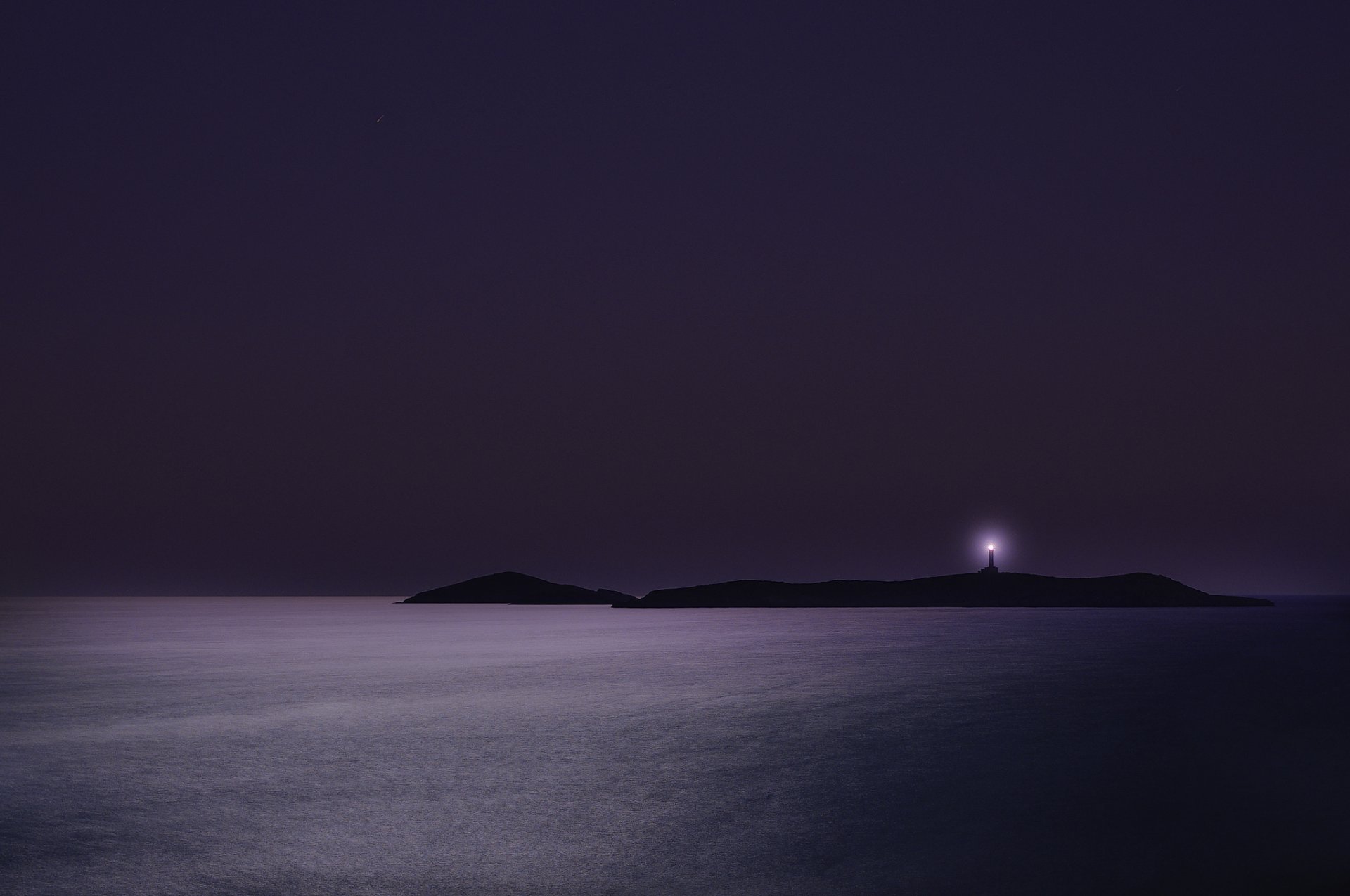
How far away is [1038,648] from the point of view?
148 feet

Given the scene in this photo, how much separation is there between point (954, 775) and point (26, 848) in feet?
35.0

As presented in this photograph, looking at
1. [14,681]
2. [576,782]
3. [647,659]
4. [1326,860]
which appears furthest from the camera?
[647,659]

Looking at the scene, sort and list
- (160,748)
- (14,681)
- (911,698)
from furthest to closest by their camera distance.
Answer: (14,681)
(911,698)
(160,748)

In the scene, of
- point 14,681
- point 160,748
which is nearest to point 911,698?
point 160,748

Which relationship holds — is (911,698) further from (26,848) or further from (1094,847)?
(26,848)

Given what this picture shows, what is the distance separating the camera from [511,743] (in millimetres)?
16078

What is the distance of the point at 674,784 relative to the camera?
496 inches

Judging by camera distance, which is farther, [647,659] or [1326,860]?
[647,659]

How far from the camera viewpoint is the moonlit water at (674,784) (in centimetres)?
872

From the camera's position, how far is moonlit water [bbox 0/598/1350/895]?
8.72m

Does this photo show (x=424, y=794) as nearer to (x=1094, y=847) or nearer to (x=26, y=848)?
(x=26, y=848)

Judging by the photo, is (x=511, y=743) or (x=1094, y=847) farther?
(x=511, y=743)

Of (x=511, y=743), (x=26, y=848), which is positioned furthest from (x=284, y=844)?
(x=511, y=743)

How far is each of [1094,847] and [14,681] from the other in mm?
29101
